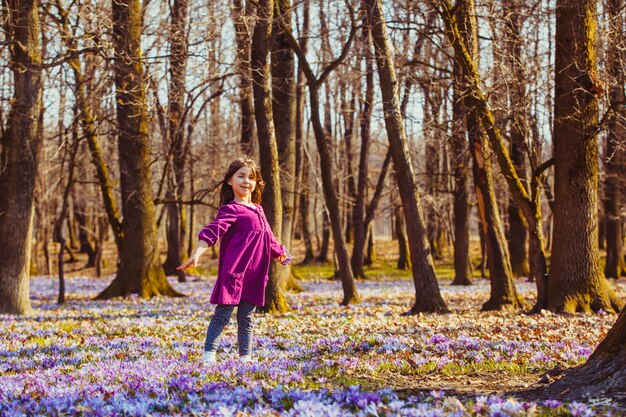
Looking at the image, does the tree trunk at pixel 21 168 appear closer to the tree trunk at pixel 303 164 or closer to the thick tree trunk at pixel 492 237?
the thick tree trunk at pixel 492 237

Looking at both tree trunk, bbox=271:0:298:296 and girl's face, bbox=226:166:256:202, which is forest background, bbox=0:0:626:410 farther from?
girl's face, bbox=226:166:256:202

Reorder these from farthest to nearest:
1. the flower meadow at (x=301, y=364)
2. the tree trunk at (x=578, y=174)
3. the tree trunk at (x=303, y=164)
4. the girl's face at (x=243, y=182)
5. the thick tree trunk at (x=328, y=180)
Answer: the tree trunk at (x=303, y=164) < the thick tree trunk at (x=328, y=180) < the tree trunk at (x=578, y=174) < the girl's face at (x=243, y=182) < the flower meadow at (x=301, y=364)

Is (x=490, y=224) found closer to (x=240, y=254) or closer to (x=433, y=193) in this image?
(x=240, y=254)

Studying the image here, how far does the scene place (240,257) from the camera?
23.2ft

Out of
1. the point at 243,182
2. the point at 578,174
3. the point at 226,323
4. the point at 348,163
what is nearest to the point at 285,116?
the point at 578,174

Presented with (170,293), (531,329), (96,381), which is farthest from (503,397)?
(170,293)

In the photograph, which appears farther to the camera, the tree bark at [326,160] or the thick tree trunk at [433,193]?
the thick tree trunk at [433,193]

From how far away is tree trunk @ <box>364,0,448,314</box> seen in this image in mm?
12906

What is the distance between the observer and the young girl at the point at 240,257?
7.01m

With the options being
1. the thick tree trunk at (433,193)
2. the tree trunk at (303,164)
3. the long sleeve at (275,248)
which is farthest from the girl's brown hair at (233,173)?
the tree trunk at (303,164)

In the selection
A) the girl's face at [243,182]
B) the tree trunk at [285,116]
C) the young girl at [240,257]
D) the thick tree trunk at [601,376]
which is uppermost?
the tree trunk at [285,116]

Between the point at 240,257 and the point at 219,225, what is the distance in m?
0.44

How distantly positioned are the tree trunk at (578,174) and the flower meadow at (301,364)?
63cm

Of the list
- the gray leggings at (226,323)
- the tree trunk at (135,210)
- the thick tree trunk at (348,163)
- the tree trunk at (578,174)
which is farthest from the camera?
the thick tree trunk at (348,163)
